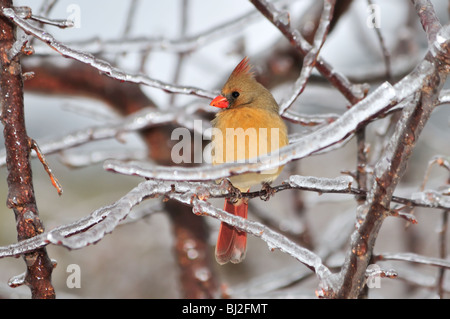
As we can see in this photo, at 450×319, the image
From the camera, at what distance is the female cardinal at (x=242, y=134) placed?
4.96ft

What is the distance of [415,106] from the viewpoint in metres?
0.85

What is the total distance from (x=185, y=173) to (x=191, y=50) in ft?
4.60

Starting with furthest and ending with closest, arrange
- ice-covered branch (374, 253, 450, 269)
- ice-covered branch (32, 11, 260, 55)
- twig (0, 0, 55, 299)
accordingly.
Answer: ice-covered branch (32, 11, 260, 55) < ice-covered branch (374, 253, 450, 269) < twig (0, 0, 55, 299)

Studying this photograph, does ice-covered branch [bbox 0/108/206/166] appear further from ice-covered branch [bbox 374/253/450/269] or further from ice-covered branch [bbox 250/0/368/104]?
ice-covered branch [bbox 374/253/450/269]

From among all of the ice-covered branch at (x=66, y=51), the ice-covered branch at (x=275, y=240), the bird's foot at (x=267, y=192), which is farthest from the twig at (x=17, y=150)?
the bird's foot at (x=267, y=192)

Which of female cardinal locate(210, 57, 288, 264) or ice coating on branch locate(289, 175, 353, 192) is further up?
female cardinal locate(210, 57, 288, 264)

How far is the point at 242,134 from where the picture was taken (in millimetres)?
1574

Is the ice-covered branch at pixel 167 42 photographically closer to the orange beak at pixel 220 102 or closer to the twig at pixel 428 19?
the orange beak at pixel 220 102

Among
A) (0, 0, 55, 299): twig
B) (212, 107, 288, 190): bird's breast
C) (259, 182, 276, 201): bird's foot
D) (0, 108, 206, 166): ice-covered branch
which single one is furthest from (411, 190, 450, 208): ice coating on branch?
(0, 108, 206, 166): ice-covered branch

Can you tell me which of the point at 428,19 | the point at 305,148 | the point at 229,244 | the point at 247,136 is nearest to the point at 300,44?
the point at 247,136

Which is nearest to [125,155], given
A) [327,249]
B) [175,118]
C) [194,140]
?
[194,140]

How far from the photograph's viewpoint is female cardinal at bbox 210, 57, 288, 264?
1.51 meters

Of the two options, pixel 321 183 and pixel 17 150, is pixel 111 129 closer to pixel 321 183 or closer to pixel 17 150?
pixel 17 150

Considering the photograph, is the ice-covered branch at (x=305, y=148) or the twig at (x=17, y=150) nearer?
the ice-covered branch at (x=305, y=148)
